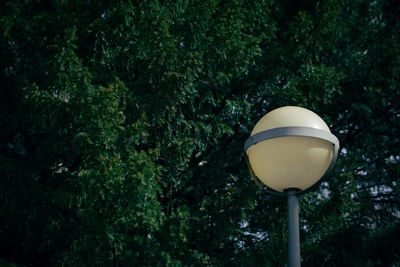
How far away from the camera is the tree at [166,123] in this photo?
18.8ft

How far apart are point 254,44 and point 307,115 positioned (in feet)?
14.2

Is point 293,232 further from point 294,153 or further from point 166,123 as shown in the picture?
point 166,123

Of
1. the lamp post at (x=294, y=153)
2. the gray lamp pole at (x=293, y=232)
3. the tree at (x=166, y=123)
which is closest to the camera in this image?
the gray lamp pole at (x=293, y=232)

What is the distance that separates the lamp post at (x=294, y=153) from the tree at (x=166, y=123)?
282 cm

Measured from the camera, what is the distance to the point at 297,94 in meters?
6.86

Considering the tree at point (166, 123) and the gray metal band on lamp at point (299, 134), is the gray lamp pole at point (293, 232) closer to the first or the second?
the gray metal band on lamp at point (299, 134)

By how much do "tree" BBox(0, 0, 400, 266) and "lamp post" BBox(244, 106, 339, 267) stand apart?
9.25ft

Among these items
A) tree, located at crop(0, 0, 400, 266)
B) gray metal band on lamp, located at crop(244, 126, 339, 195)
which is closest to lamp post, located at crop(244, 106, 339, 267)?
gray metal band on lamp, located at crop(244, 126, 339, 195)

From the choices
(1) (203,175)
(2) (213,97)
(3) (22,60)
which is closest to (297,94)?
(2) (213,97)

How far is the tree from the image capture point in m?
5.74

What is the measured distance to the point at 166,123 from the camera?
685cm

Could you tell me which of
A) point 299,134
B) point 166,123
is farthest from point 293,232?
point 166,123

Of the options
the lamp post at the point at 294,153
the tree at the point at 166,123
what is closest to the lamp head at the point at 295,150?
the lamp post at the point at 294,153

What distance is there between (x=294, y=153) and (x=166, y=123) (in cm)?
415
